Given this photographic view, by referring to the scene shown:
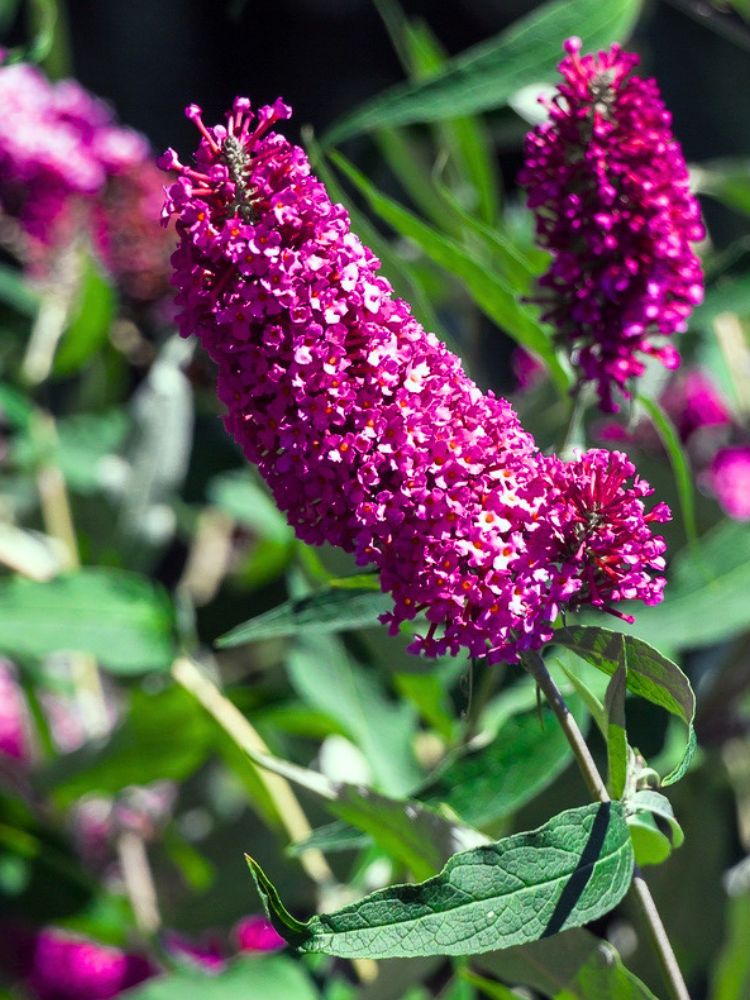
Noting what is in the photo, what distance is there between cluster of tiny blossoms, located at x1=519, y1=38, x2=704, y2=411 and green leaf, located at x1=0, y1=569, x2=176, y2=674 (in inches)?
15.3

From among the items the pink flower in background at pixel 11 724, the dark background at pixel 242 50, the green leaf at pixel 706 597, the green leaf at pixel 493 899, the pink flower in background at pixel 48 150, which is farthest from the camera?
the dark background at pixel 242 50

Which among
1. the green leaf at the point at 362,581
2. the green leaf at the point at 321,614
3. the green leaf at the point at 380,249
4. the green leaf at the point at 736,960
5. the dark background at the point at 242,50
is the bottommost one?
the green leaf at the point at 736,960

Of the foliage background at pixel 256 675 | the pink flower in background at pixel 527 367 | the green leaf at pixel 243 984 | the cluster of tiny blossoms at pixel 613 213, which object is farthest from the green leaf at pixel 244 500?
the cluster of tiny blossoms at pixel 613 213

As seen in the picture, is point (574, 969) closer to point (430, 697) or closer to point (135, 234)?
point (430, 697)

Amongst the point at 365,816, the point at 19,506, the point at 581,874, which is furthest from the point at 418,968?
the point at 19,506

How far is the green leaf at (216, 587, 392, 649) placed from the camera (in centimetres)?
61

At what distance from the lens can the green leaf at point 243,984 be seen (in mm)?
746

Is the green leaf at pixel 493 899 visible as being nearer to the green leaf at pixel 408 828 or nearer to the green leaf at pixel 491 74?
the green leaf at pixel 408 828

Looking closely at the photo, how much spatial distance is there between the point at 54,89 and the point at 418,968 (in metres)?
0.86

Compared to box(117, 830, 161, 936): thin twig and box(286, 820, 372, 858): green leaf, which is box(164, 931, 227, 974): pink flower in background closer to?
box(117, 830, 161, 936): thin twig

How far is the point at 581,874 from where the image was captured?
17.6 inches

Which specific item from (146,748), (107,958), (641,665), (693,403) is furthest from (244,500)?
(641,665)

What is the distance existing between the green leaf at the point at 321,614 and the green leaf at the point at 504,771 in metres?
0.12

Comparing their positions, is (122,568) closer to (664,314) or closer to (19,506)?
(19,506)
